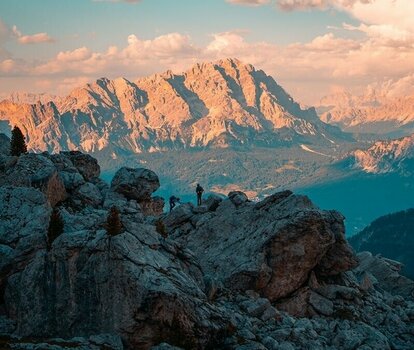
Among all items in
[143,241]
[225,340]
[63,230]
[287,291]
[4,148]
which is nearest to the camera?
[225,340]

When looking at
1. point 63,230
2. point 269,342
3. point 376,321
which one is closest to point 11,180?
point 63,230

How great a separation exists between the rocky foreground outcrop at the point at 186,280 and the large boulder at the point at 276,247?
0.12m

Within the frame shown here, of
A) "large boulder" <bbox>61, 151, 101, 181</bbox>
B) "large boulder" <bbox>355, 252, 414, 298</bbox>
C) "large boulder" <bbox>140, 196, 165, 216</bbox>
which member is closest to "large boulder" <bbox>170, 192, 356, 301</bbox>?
"large boulder" <bbox>355, 252, 414, 298</bbox>

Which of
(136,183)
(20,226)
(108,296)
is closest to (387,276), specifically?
(136,183)

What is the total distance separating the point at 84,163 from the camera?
7675cm

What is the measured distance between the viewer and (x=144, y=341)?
35312 mm

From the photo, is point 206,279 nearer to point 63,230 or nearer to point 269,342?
point 269,342

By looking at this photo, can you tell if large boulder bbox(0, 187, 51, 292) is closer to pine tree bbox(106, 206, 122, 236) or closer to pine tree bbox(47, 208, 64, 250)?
pine tree bbox(47, 208, 64, 250)

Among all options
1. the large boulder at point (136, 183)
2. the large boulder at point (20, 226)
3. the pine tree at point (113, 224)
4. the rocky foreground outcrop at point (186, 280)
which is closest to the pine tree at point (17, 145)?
the rocky foreground outcrop at point (186, 280)

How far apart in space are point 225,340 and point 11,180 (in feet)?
85.9

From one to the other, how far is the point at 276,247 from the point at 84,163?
33662 millimetres

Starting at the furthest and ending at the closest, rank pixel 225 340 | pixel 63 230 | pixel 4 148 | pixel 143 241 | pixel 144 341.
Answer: pixel 4 148
pixel 63 230
pixel 143 241
pixel 225 340
pixel 144 341

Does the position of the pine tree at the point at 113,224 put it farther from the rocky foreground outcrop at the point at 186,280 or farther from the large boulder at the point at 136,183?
the large boulder at the point at 136,183

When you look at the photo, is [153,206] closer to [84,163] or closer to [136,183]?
[136,183]
